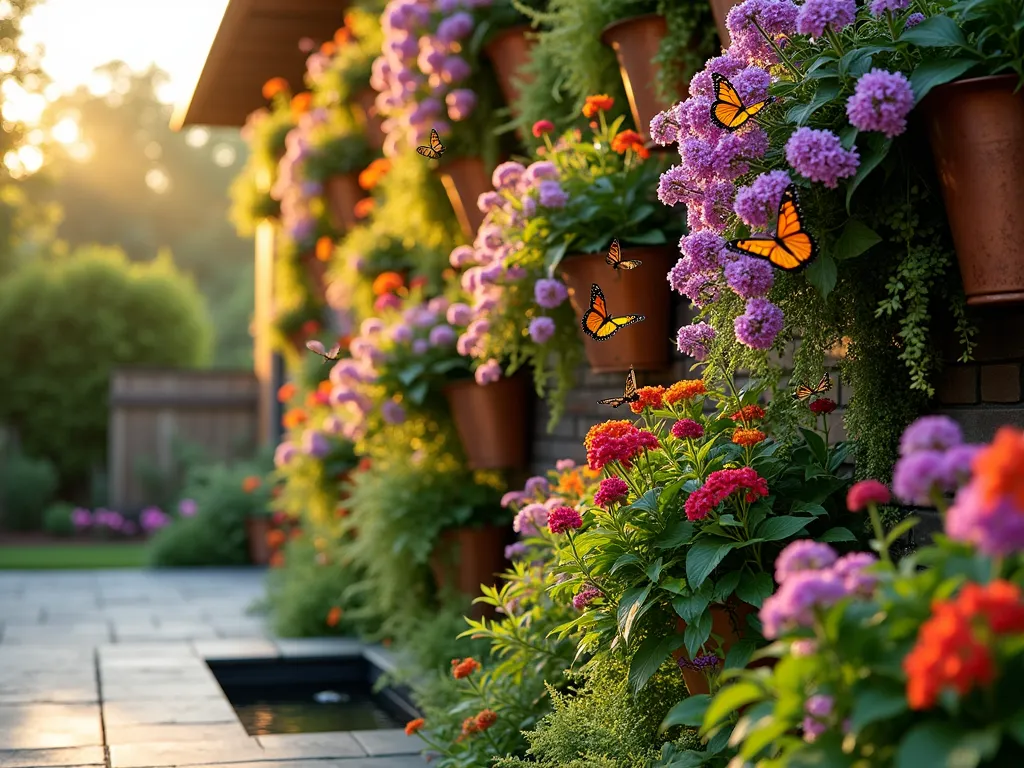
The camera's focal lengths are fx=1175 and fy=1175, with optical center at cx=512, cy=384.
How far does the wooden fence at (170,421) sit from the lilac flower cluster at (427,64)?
6849 mm

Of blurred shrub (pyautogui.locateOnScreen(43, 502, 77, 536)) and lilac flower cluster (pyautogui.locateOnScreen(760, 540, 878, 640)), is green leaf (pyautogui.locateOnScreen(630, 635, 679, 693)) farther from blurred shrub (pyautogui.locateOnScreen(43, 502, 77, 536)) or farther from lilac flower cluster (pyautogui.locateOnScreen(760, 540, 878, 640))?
blurred shrub (pyautogui.locateOnScreen(43, 502, 77, 536))

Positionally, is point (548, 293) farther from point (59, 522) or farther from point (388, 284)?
point (59, 522)

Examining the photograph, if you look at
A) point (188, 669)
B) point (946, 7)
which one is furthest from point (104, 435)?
point (946, 7)

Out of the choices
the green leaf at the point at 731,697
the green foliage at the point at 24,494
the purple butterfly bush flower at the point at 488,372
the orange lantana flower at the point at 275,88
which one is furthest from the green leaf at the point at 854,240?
the green foliage at the point at 24,494

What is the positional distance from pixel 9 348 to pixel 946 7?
11994 millimetres

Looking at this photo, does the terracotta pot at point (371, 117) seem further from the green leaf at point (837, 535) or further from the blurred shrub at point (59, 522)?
the blurred shrub at point (59, 522)

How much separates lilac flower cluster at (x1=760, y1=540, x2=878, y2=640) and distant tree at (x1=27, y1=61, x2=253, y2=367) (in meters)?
24.3

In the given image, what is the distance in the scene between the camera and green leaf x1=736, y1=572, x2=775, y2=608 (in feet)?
7.32

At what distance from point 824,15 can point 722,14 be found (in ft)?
2.68

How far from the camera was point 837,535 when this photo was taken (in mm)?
2301

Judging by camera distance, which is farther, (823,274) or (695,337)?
(695,337)

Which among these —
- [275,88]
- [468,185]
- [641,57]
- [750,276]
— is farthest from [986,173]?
[275,88]

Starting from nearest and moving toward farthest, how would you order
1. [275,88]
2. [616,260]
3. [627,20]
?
[616,260]
[627,20]
[275,88]

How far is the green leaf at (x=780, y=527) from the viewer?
7.34 feet
